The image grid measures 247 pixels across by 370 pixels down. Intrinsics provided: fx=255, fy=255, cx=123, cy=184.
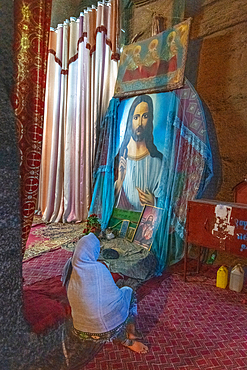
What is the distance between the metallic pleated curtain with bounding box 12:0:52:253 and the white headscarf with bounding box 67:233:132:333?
0.44 metres

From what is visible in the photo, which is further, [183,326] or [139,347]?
[183,326]

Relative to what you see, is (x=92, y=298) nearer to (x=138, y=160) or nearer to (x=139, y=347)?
(x=139, y=347)

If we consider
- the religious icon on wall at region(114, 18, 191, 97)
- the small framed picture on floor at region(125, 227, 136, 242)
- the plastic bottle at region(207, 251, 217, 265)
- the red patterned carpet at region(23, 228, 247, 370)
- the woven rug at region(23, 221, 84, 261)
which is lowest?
the red patterned carpet at region(23, 228, 247, 370)

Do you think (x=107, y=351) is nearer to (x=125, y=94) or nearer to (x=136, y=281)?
(x=136, y=281)

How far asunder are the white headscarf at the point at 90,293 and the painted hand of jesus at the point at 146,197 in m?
2.07

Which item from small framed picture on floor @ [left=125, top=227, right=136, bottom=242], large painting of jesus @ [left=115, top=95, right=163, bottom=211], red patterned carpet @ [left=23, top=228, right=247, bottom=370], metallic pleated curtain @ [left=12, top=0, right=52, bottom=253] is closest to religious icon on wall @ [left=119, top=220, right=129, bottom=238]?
small framed picture on floor @ [left=125, top=227, right=136, bottom=242]

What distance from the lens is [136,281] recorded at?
286 centimetres

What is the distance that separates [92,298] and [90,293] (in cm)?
4

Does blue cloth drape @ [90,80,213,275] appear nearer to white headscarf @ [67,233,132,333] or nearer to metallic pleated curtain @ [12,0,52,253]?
white headscarf @ [67,233,132,333]

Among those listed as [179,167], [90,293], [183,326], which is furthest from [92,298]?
[179,167]

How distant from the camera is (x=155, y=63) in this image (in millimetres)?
3766

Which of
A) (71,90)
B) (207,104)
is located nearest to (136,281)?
(207,104)

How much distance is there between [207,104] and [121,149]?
149cm

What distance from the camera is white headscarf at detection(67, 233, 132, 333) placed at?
1.60 m
